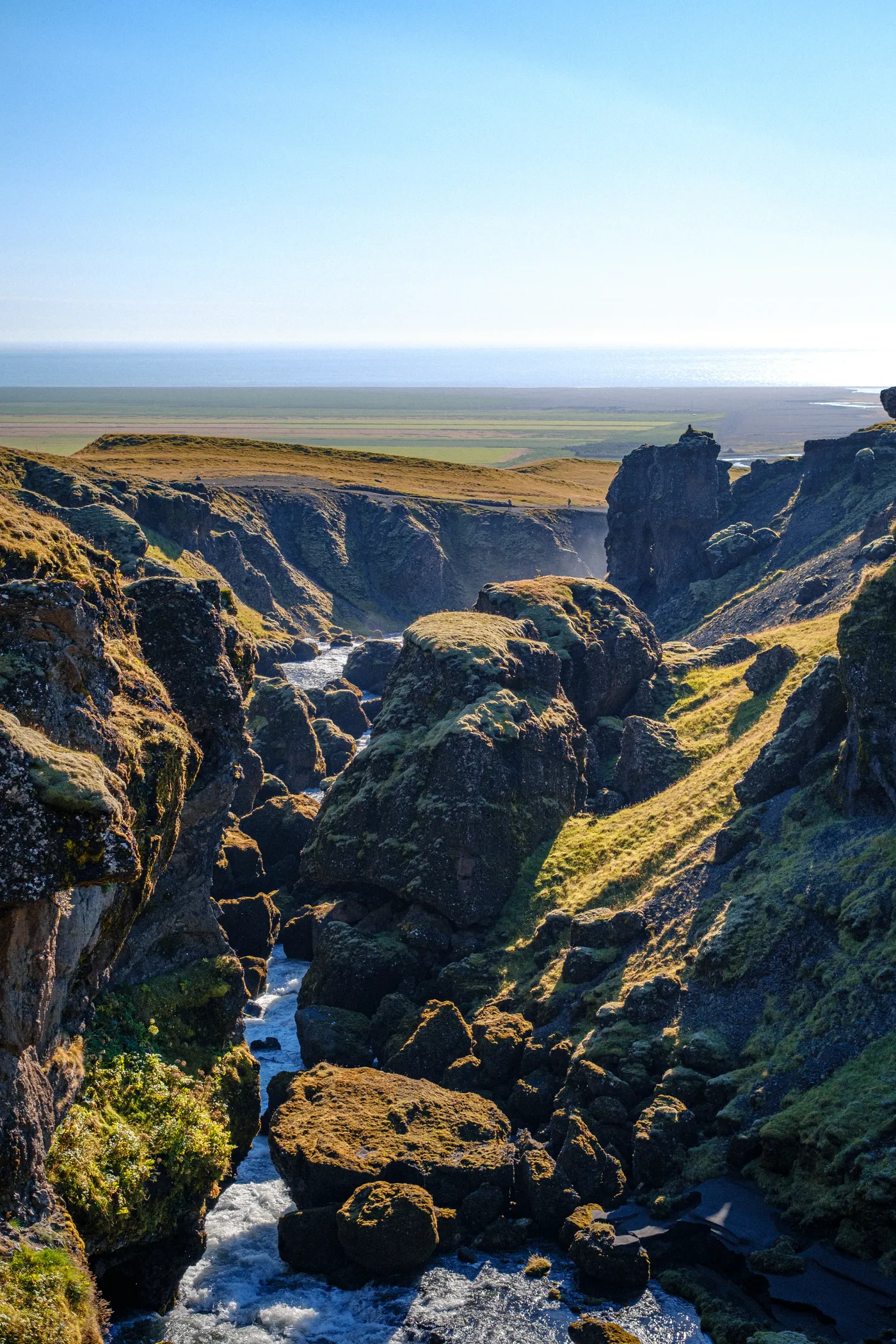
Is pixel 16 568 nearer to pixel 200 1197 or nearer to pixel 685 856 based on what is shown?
pixel 200 1197

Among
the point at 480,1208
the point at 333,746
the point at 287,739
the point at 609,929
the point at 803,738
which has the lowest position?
the point at 480,1208

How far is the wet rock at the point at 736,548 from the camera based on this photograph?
111 m

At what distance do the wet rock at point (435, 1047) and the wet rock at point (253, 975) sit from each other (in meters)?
10.9

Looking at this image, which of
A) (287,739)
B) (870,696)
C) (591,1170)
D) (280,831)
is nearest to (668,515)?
(287,739)

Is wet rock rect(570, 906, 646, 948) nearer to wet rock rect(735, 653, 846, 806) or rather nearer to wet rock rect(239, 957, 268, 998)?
wet rock rect(735, 653, 846, 806)

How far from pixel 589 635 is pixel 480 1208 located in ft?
139

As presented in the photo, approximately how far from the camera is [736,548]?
112m

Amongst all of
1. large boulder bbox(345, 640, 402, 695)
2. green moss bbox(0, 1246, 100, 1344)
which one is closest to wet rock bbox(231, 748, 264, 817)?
large boulder bbox(345, 640, 402, 695)

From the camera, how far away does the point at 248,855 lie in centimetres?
6378

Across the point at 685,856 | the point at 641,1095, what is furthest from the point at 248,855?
the point at 641,1095

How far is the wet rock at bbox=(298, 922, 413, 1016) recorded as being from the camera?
5091 centimetres

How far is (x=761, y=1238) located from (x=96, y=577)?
27.9 metres

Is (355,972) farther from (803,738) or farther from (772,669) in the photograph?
(772,669)

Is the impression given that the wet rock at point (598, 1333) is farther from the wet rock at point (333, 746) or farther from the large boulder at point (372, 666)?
the large boulder at point (372, 666)
